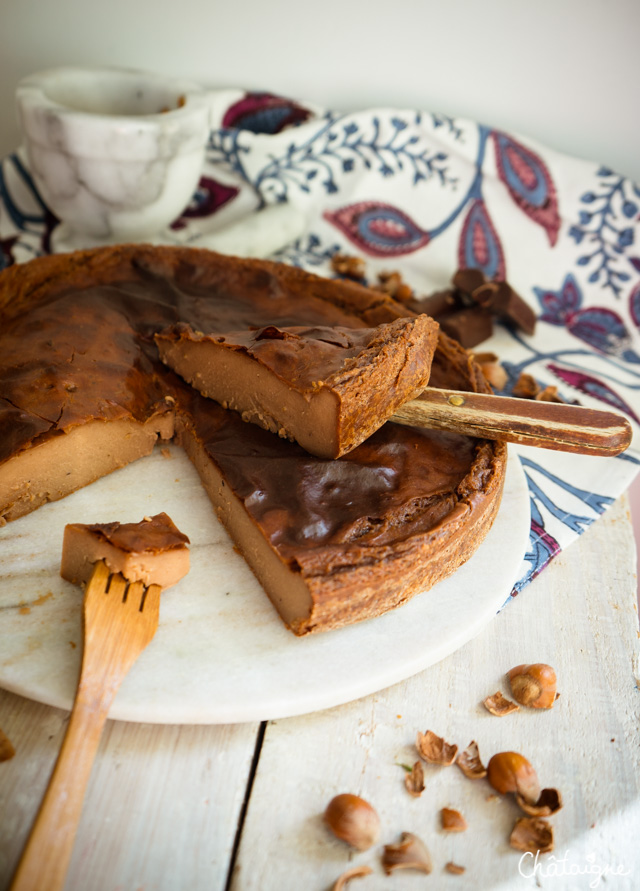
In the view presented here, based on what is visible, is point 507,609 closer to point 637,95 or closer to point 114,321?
point 114,321

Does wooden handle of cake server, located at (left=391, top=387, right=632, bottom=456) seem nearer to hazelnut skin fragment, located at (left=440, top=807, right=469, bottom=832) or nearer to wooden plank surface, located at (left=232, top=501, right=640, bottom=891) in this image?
wooden plank surface, located at (left=232, top=501, right=640, bottom=891)

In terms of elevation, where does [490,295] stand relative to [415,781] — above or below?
above

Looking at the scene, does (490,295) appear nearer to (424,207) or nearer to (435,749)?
(424,207)

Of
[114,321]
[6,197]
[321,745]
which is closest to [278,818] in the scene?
[321,745]

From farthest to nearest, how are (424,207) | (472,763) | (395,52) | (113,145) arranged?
(424,207) < (395,52) < (113,145) < (472,763)

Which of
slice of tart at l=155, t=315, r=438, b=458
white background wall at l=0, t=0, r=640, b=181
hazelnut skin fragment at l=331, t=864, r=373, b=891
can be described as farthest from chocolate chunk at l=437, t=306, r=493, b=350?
hazelnut skin fragment at l=331, t=864, r=373, b=891

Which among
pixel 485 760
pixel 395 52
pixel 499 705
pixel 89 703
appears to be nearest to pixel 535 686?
pixel 499 705

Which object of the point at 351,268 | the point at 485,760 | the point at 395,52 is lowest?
the point at 485,760
